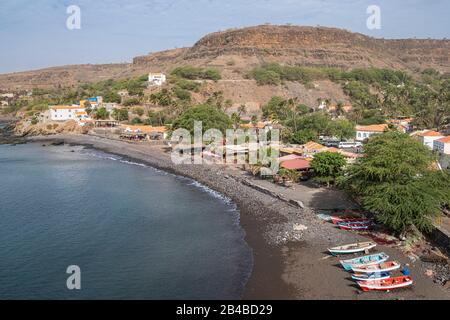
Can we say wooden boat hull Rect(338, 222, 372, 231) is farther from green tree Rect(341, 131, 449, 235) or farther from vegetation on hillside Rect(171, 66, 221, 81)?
vegetation on hillside Rect(171, 66, 221, 81)

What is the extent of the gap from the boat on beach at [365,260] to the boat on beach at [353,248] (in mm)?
1242

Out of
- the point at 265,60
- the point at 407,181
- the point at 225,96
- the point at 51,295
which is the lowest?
the point at 51,295

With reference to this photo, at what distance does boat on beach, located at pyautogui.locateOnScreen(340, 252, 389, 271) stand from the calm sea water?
199 inches

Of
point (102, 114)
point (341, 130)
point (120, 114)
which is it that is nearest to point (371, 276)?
point (341, 130)

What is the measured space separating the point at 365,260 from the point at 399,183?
21.3ft

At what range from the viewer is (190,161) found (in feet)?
192

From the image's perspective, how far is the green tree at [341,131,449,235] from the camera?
26562 mm

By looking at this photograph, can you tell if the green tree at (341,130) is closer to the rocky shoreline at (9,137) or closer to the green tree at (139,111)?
the green tree at (139,111)

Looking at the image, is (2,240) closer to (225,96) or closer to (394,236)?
(394,236)

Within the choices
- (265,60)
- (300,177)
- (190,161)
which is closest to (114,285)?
(300,177)

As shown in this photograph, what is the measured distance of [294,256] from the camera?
2600 centimetres

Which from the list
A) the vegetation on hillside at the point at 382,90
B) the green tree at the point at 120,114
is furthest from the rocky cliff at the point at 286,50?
the green tree at the point at 120,114

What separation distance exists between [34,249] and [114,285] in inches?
324

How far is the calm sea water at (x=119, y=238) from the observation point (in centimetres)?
2344
